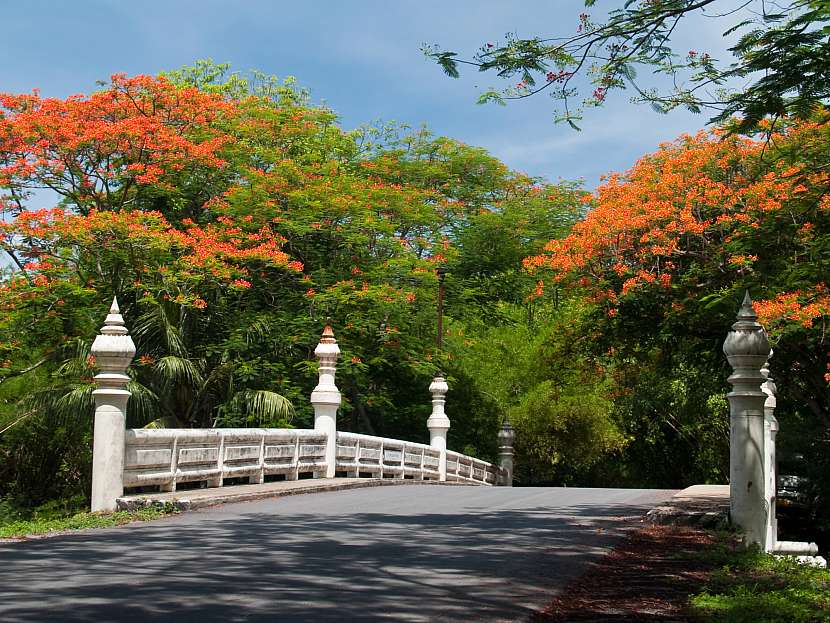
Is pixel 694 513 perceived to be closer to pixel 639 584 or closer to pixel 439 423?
pixel 639 584

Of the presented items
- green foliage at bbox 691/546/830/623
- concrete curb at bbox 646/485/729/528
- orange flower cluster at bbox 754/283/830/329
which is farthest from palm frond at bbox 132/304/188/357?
green foliage at bbox 691/546/830/623

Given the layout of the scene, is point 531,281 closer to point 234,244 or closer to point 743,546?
point 234,244

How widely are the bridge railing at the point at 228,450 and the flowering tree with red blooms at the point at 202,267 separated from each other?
2.53 metres

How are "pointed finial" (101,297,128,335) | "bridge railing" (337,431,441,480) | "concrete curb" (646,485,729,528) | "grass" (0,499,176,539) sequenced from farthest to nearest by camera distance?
"bridge railing" (337,431,441,480)
"pointed finial" (101,297,128,335)
"concrete curb" (646,485,729,528)
"grass" (0,499,176,539)

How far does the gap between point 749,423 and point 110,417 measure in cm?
853

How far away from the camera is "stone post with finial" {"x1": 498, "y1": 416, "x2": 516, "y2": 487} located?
3562 cm

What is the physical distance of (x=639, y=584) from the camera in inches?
347

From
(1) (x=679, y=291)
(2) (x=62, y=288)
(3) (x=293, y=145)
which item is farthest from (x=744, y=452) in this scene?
(3) (x=293, y=145)

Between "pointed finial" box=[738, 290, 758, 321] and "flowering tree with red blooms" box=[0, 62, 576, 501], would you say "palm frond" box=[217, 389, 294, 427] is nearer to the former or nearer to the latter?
"flowering tree with red blooms" box=[0, 62, 576, 501]

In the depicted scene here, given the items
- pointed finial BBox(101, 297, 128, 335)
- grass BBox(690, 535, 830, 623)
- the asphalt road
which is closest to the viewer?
the asphalt road

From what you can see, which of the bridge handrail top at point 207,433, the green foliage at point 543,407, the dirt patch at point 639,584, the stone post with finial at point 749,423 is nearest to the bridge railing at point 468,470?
the green foliage at point 543,407

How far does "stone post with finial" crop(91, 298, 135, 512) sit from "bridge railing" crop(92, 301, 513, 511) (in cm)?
1

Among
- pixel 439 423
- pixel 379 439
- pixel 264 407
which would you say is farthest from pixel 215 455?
pixel 439 423

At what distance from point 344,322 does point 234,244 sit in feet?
13.5
